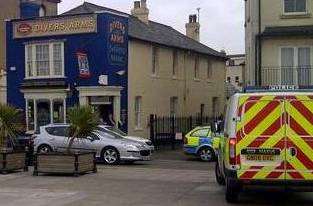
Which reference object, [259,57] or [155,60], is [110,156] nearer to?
[259,57]

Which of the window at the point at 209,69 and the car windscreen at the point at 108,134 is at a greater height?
the window at the point at 209,69

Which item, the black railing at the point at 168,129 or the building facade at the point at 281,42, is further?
the black railing at the point at 168,129

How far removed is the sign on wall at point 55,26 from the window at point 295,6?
9528 mm

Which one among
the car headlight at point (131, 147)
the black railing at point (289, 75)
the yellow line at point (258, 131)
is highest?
the black railing at point (289, 75)

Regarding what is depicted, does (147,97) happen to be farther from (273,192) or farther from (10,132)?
(273,192)

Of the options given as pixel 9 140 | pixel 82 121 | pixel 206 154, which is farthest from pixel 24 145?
pixel 206 154

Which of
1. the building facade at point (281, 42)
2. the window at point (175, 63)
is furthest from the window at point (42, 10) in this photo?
the building facade at point (281, 42)

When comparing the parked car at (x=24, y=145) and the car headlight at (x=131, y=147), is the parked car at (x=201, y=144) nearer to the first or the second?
the car headlight at (x=131, y=147)

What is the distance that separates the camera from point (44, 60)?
3350 centimetres

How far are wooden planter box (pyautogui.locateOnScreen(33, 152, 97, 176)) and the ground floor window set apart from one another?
45.3ft

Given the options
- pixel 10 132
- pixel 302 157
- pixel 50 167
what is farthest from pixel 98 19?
pixel 302 157

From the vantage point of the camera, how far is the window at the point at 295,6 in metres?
27.1

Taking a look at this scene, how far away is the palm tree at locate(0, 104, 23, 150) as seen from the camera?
20641 millimetres

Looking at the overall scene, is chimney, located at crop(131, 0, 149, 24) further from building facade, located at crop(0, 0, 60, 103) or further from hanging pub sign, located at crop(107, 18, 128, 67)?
building facade, located at crop(0, 0, 60, 103)
